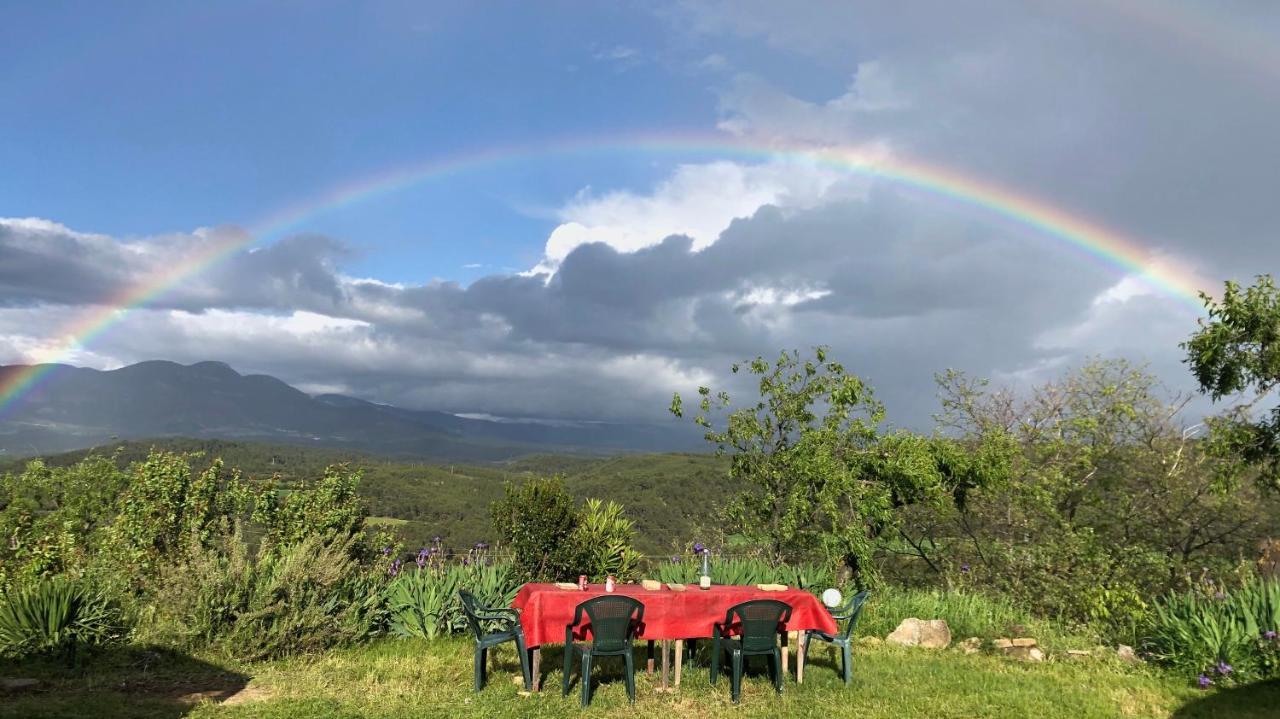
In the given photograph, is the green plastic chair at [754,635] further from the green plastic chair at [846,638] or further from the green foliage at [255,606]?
the green foliage at [255,606]

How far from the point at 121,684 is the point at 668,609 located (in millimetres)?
4990

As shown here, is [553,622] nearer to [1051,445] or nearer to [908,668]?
[908,668]

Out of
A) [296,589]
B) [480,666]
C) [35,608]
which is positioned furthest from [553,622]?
[35,608]

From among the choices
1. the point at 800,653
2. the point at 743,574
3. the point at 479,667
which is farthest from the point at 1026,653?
the point at 479,667

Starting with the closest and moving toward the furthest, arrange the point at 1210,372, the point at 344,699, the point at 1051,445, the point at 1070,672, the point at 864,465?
1. the point at 344,699
2. the point at 1070,672
3. the point at 1210,372
4. the point at 864,465
5. the point at 1051,445

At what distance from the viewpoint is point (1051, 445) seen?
1309 cm

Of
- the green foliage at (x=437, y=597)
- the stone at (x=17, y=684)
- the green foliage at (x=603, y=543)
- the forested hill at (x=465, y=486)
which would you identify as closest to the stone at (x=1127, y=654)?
the green foliage at (x=603, y=543)

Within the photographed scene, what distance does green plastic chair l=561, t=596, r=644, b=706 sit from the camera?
5.99m

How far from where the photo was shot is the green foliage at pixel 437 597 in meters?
8.20

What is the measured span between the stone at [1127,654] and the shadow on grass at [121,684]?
30.6 feet

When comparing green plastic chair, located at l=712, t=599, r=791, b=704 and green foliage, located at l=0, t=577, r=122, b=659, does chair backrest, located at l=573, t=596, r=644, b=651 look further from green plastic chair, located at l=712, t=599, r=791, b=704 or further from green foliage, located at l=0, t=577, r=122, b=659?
green foliage, located at l=0, t=577, r=122, b=659

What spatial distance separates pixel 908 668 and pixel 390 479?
208ft

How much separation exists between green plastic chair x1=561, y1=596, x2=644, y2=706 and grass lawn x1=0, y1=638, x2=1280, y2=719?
231 millimetres

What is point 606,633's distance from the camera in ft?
19.8
